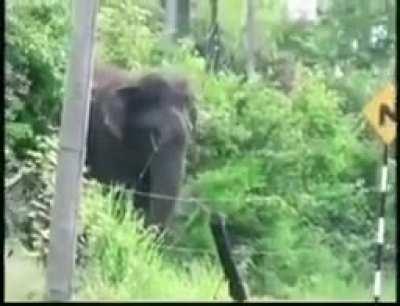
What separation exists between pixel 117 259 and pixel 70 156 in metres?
0.29

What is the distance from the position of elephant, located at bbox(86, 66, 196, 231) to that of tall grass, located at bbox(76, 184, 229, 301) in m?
0.05

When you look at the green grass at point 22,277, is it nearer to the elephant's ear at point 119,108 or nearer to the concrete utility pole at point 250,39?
the elephant's ear at point 119,108

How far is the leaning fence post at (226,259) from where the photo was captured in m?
2.75

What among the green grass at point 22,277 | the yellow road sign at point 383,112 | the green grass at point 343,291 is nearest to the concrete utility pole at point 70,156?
the green grass at point 22,277

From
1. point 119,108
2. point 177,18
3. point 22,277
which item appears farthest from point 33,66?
point 22,277

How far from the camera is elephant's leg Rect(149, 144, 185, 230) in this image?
108 inches

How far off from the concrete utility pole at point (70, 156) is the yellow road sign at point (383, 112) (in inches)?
29.3

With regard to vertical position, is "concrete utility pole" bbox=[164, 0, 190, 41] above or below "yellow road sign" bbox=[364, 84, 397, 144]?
above

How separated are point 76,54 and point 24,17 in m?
0.16

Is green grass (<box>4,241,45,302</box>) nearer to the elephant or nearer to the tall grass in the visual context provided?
the tall grass

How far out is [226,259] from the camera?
2.76m

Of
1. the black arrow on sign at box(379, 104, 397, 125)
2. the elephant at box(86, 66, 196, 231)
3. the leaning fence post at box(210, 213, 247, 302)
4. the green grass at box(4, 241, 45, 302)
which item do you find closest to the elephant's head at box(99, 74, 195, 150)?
the elephant at box(86, 66, 196, 231)

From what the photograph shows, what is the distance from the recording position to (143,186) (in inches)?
108

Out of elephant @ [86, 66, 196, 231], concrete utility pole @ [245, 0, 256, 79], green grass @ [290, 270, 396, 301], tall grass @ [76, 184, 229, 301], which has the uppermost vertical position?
concrete utility pole @ [245, 0, 256, 79]
